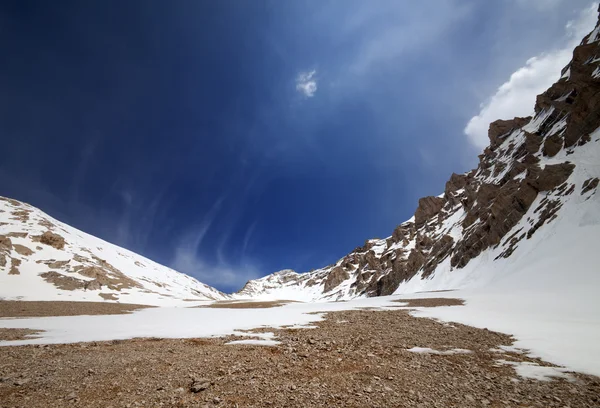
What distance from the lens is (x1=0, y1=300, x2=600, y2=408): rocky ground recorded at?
22.3 feet

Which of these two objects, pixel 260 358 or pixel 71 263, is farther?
pixel 71 263

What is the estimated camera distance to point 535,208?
54438 millimetres

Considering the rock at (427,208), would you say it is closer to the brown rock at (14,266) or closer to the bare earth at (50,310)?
the bare earth at (50,310)

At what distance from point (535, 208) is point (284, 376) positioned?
2664 inches

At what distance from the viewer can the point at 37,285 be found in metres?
66.2

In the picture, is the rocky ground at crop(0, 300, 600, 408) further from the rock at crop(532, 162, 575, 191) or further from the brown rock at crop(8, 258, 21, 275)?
the brown rock at crop(8, 258, 21, 275)

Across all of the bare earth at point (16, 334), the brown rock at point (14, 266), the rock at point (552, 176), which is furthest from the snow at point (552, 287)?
the brown rock at point (14, 266)

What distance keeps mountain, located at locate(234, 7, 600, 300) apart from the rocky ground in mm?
28127

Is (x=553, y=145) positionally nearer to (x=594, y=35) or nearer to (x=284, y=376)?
(x=594, y=35)

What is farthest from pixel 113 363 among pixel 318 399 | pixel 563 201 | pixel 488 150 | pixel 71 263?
pixel 488 150

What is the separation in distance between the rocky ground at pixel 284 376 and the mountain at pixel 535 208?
1107 inches

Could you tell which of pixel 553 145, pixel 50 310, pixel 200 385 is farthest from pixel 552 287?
pixel 50 310

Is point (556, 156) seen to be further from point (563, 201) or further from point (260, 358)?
point (260, 358)

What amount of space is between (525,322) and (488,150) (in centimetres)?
11992
